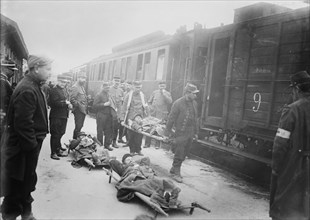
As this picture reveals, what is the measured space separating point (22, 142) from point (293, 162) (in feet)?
9.57

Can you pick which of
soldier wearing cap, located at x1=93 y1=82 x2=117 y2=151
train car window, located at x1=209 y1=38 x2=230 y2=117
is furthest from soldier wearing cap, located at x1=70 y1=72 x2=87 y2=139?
train car window, located at x1=209 y1=38 x2=230 y2=117

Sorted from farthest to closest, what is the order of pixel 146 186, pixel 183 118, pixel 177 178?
pixel 183 118 < pixel 177 178 < pixel 146 186

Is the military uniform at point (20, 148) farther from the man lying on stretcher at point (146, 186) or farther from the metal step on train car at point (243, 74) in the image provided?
the metal step on train car at point (243, 74)

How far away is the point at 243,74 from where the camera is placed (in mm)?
6531

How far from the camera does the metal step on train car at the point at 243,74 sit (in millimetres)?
5562

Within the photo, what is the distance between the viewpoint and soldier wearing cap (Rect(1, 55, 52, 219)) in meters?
3.04

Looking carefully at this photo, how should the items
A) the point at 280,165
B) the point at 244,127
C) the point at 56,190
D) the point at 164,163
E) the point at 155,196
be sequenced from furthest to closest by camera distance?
the point at 164,163 → the point at 244,127 → the point at 56,190 → the point at 155,196 → the point at 280,165

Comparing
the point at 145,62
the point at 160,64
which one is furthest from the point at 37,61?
the point at 145,62

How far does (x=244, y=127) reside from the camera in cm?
640

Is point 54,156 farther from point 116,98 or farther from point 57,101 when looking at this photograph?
point 116,98

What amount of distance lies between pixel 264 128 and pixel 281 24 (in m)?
2.03

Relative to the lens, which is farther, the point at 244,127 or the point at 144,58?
the point at 144,58

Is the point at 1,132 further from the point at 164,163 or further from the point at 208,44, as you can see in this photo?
the point at 208,44

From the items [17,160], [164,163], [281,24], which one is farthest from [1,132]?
[281,24]
